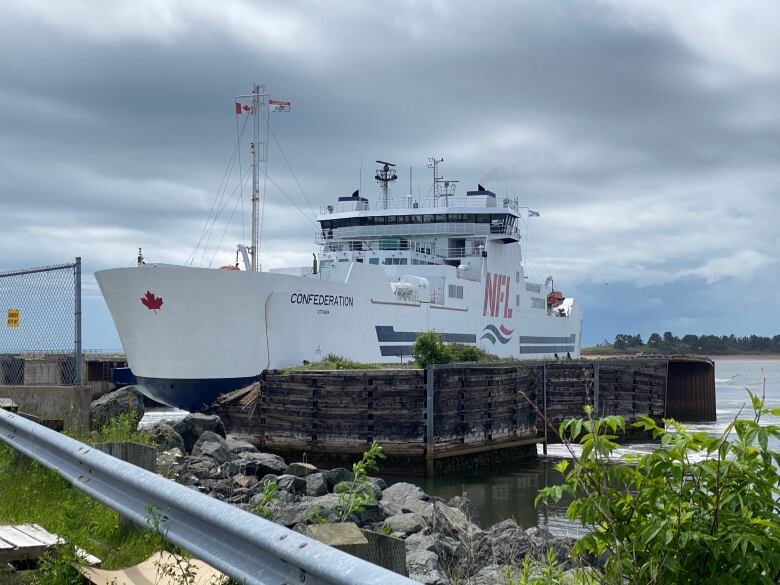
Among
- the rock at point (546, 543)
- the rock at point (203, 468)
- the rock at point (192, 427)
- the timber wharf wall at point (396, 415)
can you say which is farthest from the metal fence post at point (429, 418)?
the rock at point (546, 543)

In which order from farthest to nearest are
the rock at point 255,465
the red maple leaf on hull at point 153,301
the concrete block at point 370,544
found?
the red maple leaf on hull at point 153,301
the rock at point 255,465
the concrete block at point 370,544

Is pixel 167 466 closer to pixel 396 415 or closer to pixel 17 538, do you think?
pixel 17 538

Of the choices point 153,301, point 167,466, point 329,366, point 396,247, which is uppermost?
point 396,247

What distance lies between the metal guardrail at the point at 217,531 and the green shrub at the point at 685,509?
3.86 feet

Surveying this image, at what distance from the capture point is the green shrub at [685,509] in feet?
10.8

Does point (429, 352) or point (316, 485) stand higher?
point (429, 352)

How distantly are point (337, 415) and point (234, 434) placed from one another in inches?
127

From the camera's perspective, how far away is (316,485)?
11852 millimetres

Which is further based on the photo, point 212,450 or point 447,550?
point 212,450

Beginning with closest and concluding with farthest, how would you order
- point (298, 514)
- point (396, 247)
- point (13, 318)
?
point (298, 514)
point (13, 318)
point (396, 247)

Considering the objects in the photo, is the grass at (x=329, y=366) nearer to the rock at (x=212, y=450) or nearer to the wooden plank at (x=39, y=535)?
the rock at (x=212, y=450)

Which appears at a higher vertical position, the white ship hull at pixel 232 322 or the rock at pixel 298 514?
the white ship hull at pixel 232 322

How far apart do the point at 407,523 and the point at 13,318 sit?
5749 mm

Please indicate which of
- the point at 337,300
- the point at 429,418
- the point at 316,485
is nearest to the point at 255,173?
the point at 337,300
